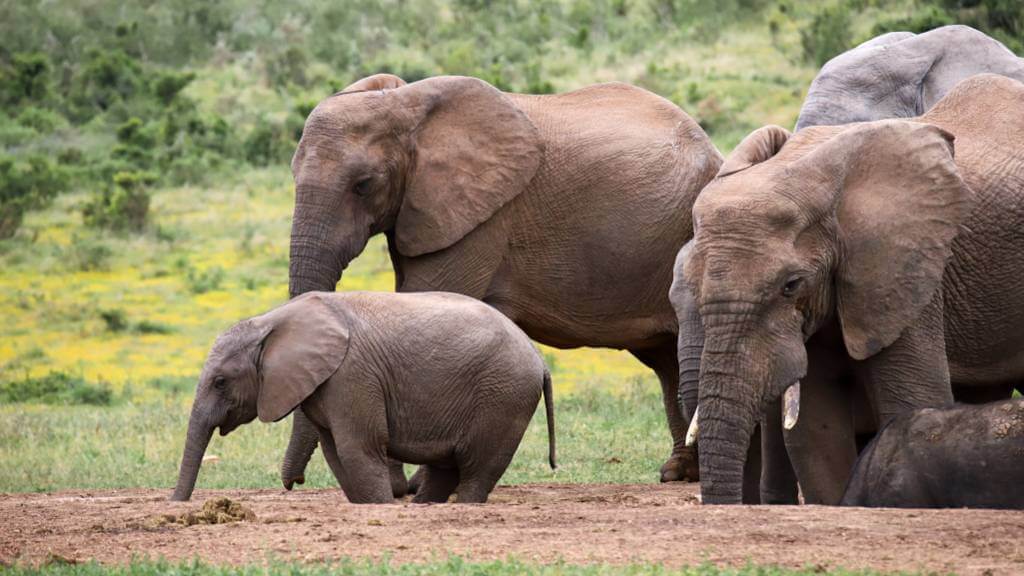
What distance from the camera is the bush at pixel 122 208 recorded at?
25.5 meters

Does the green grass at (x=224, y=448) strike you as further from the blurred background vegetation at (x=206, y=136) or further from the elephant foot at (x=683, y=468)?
the elephant foot at (x=683, y=468)

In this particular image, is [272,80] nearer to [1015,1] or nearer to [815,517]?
[1015,1]

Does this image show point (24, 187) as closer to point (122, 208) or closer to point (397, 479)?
point (122, 208)

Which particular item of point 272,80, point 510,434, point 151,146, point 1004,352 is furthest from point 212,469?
point 272,80

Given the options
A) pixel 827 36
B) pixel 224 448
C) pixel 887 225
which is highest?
pixel 827 36

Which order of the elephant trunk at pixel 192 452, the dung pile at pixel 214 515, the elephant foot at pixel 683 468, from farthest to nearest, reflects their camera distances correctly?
the elephant foot at pixel 683 468, the elephant trunk at pixel 192 452, the dung pile at pixel 214 515

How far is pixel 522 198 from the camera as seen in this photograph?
10883 millimetres

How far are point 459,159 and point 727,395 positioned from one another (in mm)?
3611

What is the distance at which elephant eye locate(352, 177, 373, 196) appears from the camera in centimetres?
1027

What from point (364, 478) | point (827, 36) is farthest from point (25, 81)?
point (364, 478)

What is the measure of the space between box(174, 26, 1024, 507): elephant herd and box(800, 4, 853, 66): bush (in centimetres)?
1922

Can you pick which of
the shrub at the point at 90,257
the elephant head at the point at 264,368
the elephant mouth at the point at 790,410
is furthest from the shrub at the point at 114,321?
the elephant mouth at the point at 790,410

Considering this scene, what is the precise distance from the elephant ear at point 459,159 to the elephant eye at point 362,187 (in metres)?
0.32

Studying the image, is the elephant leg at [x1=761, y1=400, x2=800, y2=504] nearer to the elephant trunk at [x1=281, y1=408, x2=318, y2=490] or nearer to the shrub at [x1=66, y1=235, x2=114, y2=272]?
the elephant trunk at [x1=281, y1=408, x2=318, y2=490]
